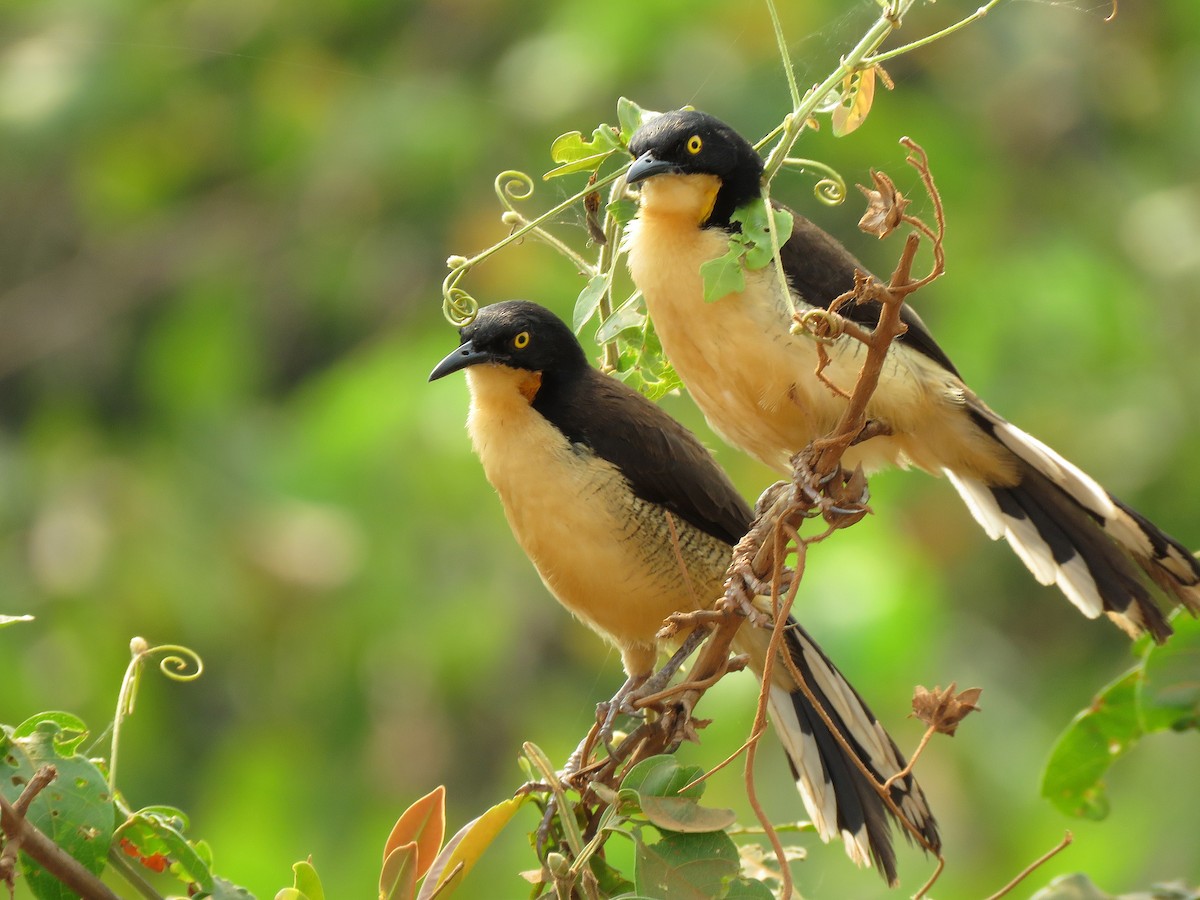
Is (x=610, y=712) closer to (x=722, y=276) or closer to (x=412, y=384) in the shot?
(x=722, y=276)

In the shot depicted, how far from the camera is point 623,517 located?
4055 mm

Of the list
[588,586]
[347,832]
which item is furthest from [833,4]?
[588,586]

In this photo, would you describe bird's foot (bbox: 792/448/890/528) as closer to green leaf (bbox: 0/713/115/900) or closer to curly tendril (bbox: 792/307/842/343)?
curly tendril (bbox: 792/307/842/343)

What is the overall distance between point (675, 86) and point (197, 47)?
14.2 ft

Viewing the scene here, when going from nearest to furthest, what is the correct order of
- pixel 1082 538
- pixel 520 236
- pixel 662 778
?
pixel 662 778
pixel 520 236
pixel 1082 538

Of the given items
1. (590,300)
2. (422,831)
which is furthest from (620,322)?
(422,831)

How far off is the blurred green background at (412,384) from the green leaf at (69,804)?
5.83 metres

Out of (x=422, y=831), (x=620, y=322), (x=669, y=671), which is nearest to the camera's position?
(x=422, y=831)

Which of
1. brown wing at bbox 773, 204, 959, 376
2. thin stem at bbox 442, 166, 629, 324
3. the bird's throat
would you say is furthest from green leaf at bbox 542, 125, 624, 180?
brown wing at bbox 773, 204, 959, 376

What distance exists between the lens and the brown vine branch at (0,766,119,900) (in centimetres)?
241

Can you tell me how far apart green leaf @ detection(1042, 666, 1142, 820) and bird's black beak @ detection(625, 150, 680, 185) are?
4.63 feet

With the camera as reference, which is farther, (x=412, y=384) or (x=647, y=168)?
(x=412, y=384)

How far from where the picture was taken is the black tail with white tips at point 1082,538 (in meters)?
3.59

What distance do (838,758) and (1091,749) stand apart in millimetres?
652
